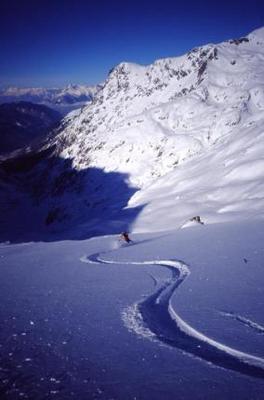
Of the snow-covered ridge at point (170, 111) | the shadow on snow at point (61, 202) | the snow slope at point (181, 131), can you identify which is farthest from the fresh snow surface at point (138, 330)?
the snow-covered ridge at point (170, 111)

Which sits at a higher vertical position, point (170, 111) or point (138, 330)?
point (170, 111)

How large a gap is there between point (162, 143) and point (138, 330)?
310 ft

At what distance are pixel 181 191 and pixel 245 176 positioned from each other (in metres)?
13.0

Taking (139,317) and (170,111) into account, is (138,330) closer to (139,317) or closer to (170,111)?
(139,317)

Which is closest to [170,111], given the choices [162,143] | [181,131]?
[181,131]

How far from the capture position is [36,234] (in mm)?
85125

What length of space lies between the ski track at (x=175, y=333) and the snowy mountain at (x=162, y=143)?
35622mm

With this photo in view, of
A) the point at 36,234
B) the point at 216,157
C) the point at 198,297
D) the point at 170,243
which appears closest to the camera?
the point at 198,297

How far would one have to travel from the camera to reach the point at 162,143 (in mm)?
97688

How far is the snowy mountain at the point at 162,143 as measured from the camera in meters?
52.7

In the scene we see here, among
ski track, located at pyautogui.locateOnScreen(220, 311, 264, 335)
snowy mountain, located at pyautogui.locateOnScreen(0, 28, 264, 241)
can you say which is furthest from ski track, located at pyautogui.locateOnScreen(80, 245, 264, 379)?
snowy mountain, located at pyautogui.locateOnScreen(0, 28, 264, 241)

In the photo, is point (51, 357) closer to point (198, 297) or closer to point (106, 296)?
point (106, 296)

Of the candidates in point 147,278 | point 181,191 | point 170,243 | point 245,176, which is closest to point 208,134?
point 181,191

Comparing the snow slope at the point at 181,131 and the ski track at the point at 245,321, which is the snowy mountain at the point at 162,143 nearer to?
the snow slope at the point at 181,131
